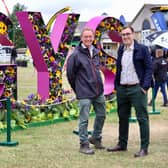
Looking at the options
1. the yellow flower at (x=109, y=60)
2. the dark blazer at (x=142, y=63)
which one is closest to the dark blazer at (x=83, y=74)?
the dark blazer at (x=142, y=63)

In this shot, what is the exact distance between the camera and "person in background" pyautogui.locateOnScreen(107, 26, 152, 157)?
24.9 ft

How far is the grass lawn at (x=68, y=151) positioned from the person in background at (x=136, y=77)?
0.36 metres

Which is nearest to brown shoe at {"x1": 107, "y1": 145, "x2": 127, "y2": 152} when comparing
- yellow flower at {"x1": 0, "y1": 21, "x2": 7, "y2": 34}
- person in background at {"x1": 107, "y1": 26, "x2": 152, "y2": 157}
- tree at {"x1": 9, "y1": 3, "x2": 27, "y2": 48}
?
person in background at {"x1": 107, "y1": 26, "x2": 152, "y2": 157}

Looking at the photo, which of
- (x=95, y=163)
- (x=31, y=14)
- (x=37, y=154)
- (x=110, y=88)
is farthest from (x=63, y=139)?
(x=110, y=88)

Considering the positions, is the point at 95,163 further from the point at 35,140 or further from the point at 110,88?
the point at 110,88

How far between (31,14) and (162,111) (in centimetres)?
441

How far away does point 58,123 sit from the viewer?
11.0m

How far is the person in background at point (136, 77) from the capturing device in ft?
24.9

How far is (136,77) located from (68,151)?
162 centimetres

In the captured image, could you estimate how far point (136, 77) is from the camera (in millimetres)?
7629

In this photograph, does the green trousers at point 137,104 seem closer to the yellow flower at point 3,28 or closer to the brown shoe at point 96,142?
the brown shoe at point 96,142

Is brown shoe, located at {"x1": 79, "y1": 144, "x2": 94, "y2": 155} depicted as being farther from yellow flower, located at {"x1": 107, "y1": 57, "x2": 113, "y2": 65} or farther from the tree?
yellow flower, located at {"x1": 107, "y1": 57, "x2": 113, "y2": 65}

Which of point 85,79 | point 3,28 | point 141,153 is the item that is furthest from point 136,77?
point 3,28

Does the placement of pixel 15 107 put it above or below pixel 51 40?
below
